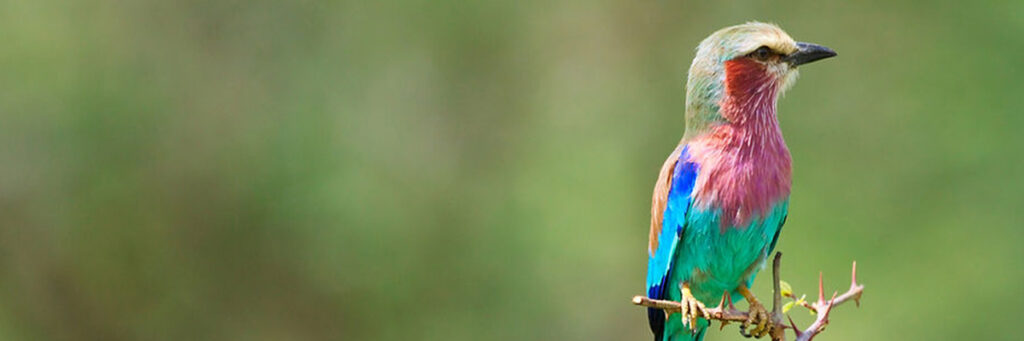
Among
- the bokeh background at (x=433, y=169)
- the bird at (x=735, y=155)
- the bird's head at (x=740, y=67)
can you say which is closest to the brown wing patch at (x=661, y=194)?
the bird at (x=735, y=155)

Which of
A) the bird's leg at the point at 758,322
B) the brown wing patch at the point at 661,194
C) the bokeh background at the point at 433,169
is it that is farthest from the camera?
the bokeh background at the point at 433,169

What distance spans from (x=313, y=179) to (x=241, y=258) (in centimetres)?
88

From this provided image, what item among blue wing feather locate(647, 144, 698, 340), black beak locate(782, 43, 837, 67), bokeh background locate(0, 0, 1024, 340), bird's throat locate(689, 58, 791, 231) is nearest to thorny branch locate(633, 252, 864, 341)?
bird's throat locate(689, 58, 791, 231)

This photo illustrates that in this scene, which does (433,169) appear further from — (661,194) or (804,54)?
(804,54)

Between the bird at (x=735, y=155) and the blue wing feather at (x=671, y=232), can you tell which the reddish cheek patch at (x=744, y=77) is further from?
the blue wing feather at (x=671, y=232)

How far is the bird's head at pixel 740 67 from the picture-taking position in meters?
3.53

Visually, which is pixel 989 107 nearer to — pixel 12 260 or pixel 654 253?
pixel 654 253

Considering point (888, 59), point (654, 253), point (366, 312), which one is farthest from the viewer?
point (888, 59)

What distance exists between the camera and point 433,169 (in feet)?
35.8

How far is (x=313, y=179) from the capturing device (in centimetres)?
977

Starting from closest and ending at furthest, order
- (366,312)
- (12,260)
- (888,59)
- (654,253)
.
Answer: (654,253) → (12,260) → (366,312) → (888,59)

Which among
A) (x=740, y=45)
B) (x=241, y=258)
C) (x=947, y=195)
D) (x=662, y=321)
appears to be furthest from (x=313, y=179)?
(x=740, y=45)

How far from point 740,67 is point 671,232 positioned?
61 centimetres

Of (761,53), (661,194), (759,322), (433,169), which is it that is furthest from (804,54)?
(433,169)
